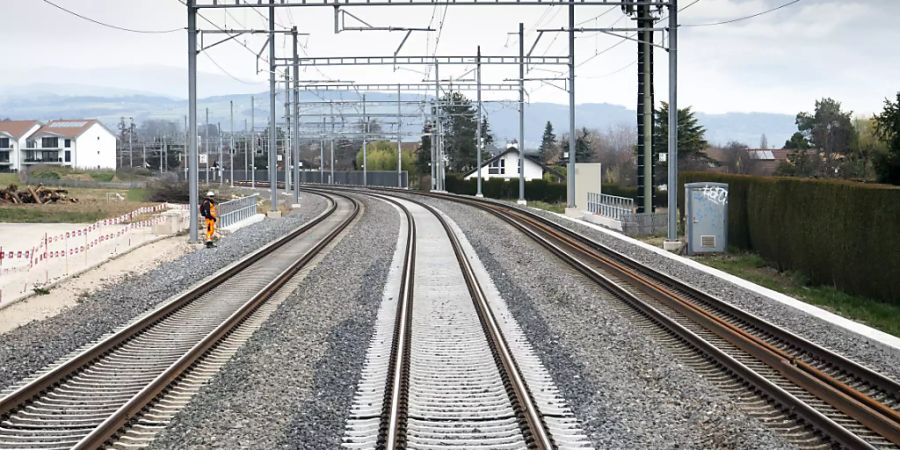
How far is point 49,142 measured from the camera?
148 m

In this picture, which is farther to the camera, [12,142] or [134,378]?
[12,142]

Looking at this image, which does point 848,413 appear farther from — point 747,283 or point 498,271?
point 498,271

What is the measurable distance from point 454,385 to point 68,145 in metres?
150

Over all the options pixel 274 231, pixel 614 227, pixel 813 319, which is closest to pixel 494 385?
pixel 813 319

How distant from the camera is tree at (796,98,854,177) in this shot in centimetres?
7425

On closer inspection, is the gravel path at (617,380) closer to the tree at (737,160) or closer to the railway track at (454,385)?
the railway track at (454,385)

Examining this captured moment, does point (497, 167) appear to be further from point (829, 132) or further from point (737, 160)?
point (829, 132)

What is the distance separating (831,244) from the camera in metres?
19.5

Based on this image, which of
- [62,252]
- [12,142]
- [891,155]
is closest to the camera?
[891,155]

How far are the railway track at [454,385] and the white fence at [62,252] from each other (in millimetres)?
7867

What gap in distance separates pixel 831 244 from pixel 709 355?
8.91 m

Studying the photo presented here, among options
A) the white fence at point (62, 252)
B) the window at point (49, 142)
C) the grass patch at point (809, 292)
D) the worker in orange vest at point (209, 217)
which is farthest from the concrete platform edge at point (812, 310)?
the window at point (49, 142)

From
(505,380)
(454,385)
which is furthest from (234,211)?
(505,380)

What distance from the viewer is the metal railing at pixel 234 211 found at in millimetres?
34500
